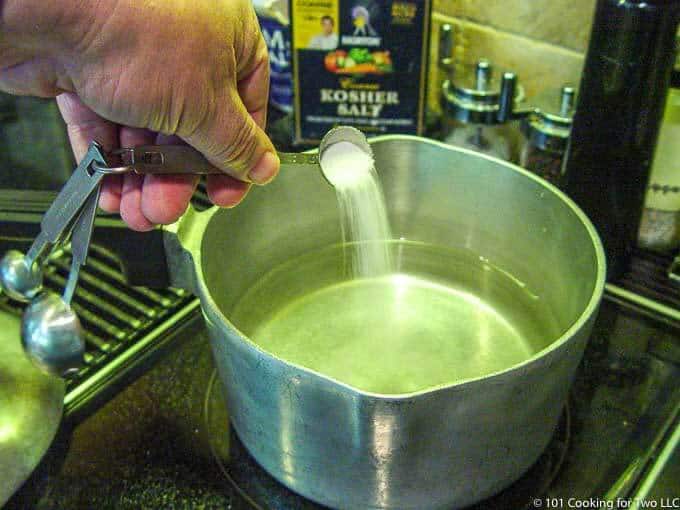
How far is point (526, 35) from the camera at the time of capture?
2.36 feet

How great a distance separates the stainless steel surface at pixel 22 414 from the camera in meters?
0.46

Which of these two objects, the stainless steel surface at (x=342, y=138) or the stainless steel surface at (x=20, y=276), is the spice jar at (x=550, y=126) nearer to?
the stainless steel surface at (x=342, y=138)

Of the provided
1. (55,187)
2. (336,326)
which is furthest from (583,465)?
(55,187)

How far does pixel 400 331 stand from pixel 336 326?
50 millimetres

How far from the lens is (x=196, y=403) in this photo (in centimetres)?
52

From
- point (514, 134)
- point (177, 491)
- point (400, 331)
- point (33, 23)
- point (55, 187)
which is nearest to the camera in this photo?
point (33, 23)

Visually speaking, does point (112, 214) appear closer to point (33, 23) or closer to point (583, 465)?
point (33, 23)

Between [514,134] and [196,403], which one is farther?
[514,134]

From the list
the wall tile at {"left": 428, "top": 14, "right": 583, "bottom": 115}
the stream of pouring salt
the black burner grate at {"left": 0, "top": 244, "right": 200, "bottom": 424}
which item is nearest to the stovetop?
the black burner grate at {"left": 0, "top": 244, "right": 200, "bottom": 424}

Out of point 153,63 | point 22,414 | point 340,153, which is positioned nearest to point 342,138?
point 340,153

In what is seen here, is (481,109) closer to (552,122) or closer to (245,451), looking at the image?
(552,122)

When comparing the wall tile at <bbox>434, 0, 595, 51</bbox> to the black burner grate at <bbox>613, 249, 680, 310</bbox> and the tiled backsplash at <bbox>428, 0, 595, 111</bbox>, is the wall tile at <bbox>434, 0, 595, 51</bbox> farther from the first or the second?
the black burner grate at <bbox>613, 249, 680, 310</bbox>

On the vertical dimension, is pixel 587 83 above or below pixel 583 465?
above

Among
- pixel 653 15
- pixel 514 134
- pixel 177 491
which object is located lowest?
pixel 177 491
